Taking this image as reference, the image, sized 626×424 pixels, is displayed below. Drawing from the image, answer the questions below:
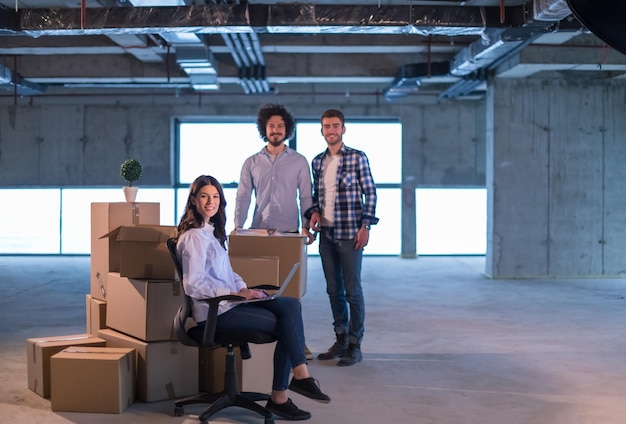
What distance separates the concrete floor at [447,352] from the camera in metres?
3.46

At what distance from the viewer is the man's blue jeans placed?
4.39 meters

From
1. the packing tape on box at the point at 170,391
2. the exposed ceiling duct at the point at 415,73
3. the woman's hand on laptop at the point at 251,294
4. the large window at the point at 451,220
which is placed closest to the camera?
the woman's hand on laptop at the point at 251,294

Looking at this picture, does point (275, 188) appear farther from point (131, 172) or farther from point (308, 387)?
point (308, 387)

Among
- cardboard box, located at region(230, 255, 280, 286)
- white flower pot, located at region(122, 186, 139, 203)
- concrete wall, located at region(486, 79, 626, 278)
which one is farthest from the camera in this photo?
concrete wall, located at region(486, 79, 626, 278)

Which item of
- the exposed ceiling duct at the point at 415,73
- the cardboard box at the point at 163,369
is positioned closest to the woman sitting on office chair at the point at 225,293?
the cardboard box at the point at 163,369

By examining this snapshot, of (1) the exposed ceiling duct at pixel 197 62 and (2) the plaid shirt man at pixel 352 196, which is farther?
(1) the exposed ceiling duct at pixel 197 62

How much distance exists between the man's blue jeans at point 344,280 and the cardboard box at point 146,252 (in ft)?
3.77

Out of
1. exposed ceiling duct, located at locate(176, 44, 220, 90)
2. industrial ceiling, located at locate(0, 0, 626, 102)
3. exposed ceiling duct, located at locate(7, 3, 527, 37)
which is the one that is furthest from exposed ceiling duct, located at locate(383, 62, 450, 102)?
exposed ceiling duct, located at locate(7, 3, 527, 37)

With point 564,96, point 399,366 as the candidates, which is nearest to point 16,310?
point 399,366

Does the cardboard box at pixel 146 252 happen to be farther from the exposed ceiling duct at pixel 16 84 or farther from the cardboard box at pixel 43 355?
the exposed ceiling duct at pixel 16 84

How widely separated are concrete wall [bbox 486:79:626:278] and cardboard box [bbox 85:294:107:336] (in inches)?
240

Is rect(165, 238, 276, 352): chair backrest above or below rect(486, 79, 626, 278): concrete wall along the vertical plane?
below

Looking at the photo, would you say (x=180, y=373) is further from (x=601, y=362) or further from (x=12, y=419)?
(x=601, y=362)

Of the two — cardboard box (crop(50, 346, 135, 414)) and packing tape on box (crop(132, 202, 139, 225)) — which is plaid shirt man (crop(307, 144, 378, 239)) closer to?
packing tape on box (crop(132, 202, 139, 225))
